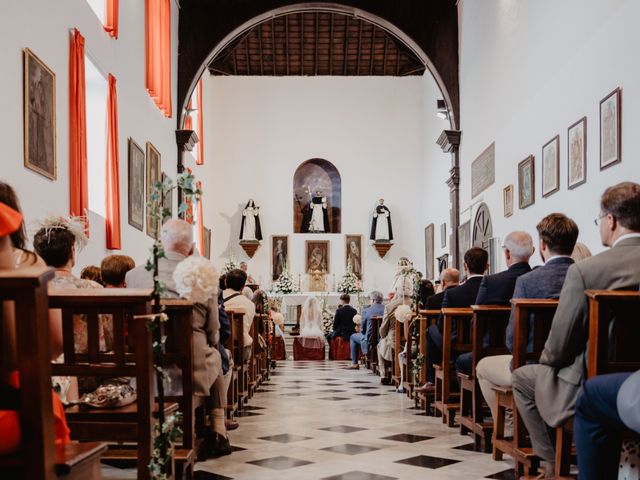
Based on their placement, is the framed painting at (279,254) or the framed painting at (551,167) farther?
the framed painting at (279,254)

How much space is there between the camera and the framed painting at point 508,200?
33.4 ft

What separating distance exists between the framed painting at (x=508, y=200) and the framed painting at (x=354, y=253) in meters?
9.59

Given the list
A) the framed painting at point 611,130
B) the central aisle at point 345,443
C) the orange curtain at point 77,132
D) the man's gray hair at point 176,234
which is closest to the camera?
the central aisle at point 345,443

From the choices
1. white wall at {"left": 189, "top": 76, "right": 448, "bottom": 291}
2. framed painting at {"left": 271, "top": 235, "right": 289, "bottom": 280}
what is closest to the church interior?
framed painting at {"left": 271, "top": 235, "right": 289, "bottom": 280}

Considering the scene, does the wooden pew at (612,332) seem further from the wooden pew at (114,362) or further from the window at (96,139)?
the window at (96,139)

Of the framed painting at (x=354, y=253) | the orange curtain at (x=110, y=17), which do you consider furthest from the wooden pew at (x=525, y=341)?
the framed painting at (x=354, y=253)

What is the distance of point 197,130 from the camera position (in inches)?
692

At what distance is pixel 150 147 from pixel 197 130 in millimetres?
6351

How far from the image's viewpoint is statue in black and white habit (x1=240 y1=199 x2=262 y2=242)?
1969 centimetres

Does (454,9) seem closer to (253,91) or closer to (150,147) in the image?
(150,147)

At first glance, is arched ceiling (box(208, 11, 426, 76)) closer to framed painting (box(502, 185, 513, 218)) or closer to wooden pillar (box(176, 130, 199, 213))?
wooden pillar (box(176, 130, 199, 213))

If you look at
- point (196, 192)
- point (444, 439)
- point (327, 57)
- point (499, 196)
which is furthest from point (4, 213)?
point (327, 57)

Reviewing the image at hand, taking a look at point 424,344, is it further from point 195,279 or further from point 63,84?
point 63,84

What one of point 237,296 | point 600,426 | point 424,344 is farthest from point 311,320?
point 600,426
